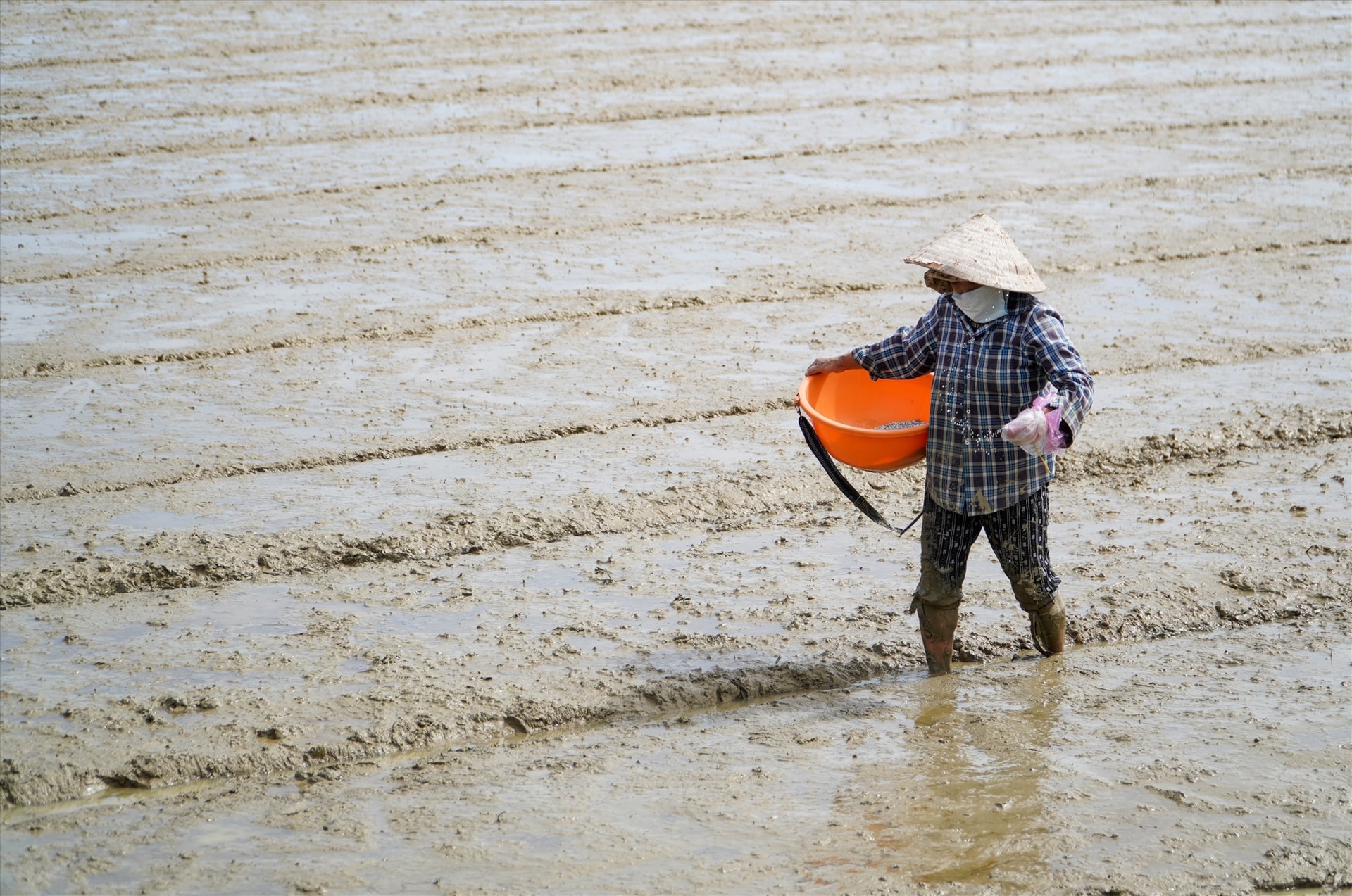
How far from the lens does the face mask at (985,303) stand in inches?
168

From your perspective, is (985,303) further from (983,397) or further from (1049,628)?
(1049,628)

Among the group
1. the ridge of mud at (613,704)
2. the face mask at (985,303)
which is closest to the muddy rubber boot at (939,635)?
the ridge of mud at (613,704)

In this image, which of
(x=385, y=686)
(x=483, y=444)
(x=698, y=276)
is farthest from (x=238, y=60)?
(x=385, y=686)

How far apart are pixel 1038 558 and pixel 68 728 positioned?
2927mm

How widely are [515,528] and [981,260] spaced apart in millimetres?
2301

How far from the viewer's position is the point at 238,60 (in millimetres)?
13992

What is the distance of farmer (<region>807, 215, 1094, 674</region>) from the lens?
163 inches

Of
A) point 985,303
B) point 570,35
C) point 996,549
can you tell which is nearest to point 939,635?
point 996,549

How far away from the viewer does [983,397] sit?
4.28m

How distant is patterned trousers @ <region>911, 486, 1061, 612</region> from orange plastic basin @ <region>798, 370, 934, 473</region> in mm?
198

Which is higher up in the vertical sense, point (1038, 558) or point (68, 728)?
point (1038, 558)

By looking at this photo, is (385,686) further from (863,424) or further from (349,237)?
(349,237)

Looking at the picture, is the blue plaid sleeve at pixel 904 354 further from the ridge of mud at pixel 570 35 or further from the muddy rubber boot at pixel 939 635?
the ridge of mud at pixel 570 35

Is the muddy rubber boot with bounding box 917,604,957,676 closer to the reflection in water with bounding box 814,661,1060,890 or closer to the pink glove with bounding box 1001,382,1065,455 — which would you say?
the reflection in water with bounding box 814,661,1060,890
